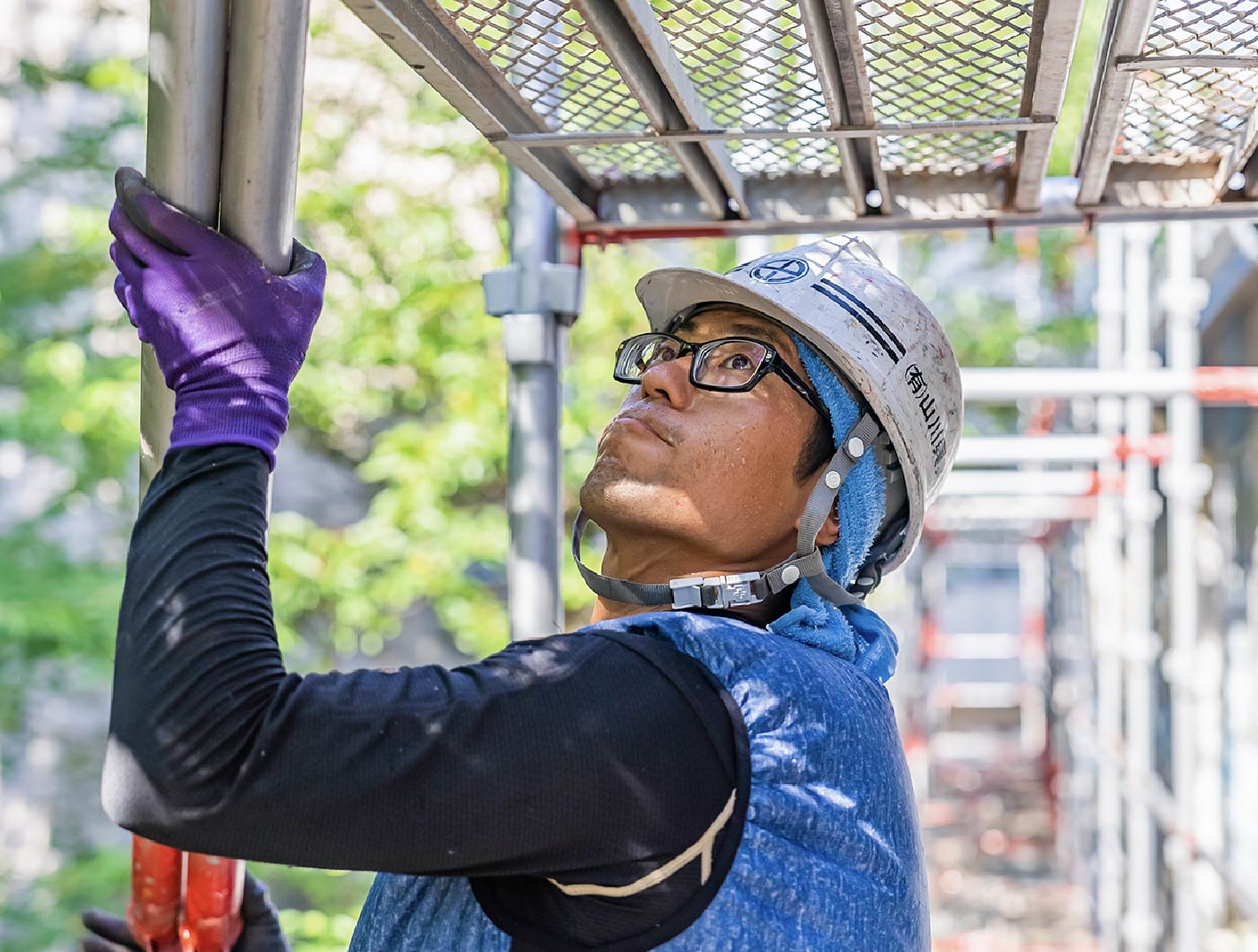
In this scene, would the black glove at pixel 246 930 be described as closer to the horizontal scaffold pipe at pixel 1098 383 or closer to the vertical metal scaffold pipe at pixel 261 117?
the vertical metal scaffold pipe at pixel 261 117

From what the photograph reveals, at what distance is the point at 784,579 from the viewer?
7.27 feet

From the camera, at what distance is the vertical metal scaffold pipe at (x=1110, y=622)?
31.0 ft

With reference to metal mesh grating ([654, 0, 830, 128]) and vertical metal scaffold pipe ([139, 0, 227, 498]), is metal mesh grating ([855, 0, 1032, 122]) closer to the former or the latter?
metal mesh grating ([654, 0, 830, 128])

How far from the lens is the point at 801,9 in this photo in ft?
5.86

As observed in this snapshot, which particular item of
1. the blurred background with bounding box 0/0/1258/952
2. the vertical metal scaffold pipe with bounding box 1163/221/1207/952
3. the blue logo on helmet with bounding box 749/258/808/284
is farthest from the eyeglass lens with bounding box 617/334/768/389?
the vertical metal scaffold pipe with bounding box 1163/221/1207/952

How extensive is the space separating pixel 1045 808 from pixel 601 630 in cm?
1694

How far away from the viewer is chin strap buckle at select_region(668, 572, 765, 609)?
2.15m

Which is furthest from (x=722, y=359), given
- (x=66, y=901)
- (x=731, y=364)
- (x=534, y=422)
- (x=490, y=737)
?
(x=66, y=901)

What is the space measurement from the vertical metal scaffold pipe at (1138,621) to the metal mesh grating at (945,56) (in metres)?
5.92

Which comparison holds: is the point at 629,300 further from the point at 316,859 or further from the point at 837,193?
the point at 316,859

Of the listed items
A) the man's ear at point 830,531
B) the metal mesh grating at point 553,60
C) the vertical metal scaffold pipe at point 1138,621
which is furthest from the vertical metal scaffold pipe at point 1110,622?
the metal mesh grating at point 553,60

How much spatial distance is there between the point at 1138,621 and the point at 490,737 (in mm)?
7115

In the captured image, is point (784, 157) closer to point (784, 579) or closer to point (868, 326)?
point (868, 326)

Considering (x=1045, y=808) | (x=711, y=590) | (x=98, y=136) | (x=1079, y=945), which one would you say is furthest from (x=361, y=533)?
(x=1045, y=808)
